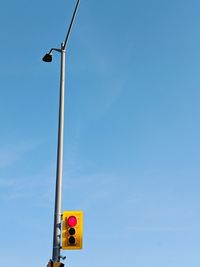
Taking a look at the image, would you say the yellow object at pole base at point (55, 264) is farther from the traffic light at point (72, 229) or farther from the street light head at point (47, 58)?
the street light head at point (47, 58)

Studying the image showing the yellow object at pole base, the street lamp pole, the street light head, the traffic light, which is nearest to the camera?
the yellow object at pole base

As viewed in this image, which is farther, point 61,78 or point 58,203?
point 61,78

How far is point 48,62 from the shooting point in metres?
15.8

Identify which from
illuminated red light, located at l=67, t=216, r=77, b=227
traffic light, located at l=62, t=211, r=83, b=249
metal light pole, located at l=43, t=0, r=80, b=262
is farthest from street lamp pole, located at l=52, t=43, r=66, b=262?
illuminated red light, located at l=67, t=216, r=77, b=227

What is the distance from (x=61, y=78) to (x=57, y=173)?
316 cm

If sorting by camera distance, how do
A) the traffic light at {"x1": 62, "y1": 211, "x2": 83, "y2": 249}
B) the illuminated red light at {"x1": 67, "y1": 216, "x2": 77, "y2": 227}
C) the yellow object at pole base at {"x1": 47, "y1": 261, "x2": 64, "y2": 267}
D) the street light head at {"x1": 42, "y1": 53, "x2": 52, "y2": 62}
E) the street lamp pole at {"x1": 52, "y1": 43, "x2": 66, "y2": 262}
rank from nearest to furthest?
1. the yellow object at pole base at {"x1": 47, "y1": 261, "x2": 64, "y2": 267}
2. the traffic light at {"x1": 62, "y1": 211, "x2": 83, "y2": 249}
3. the illuminated red light at {"x1": 67, "y1": 216, "x2": 77, "y2": 227}
4. the street lamp pole at {"x1": 52, "y1": 43, "x2": 66, "y2": 262}
5. the street light head at {"x1": 42, "y1": 53, "x2": 52, "y2": 62}

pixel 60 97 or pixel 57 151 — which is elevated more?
pixel 60 97

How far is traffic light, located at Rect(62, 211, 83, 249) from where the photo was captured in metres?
11.8

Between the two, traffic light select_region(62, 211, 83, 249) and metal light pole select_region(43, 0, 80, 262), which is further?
metal light pole select_region(43, 0, 80, 262)

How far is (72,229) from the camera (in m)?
11.9

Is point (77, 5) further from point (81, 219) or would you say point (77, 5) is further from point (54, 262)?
point (54, 262)

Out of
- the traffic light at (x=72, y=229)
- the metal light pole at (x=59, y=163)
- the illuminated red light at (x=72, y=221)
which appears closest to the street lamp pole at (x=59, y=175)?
the metal light pole at (x=59, y=163)

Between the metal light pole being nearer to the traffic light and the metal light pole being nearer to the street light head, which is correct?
the street light head

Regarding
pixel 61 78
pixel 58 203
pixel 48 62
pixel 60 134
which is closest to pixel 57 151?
pixel 60 134
